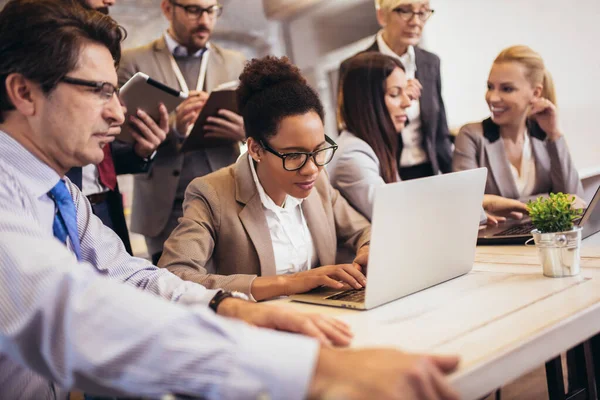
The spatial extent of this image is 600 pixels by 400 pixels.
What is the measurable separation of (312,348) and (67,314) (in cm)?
34

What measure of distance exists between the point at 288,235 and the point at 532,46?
6.70 feet

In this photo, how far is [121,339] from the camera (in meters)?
0.81

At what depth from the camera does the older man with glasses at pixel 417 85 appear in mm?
3377

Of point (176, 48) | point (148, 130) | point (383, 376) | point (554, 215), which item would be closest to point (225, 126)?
point (148, 130)

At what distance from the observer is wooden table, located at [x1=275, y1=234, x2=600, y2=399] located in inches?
35.2

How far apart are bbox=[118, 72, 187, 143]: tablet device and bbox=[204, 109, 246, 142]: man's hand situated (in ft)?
0.51

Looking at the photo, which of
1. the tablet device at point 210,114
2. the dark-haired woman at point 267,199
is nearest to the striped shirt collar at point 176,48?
the tablet device at point 210,114

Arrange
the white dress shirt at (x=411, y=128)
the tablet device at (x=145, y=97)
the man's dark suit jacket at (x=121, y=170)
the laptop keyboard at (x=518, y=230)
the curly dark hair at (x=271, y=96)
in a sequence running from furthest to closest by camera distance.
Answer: the white dress shirt at (x=411, y=128)
the man's dark suit jacket at (x=121, y=170)
the tablet device at (x=145, y=97)
the laptop keyboard at (x=518, y=230)
the curly dark hair at (x=271, y=96)

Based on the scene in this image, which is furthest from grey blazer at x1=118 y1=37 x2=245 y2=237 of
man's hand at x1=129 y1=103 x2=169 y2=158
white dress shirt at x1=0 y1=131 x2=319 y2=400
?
white dress shirt at x1=0 y1=131 x2=319 y2=400

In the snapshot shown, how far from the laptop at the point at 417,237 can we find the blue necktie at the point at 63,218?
530 millimetres

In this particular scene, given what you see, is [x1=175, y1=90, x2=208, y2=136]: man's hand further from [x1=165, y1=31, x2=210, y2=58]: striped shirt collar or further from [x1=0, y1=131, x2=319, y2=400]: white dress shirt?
[x1=0, y1=131, x2=319, y2=400]: white dress shirt

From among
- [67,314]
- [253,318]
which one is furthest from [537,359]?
→ [67,314]

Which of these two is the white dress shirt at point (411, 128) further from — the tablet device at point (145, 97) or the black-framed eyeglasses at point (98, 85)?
the black-framed eyeglasses at point (98, 85)

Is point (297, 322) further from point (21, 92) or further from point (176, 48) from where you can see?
point (176, 48)
